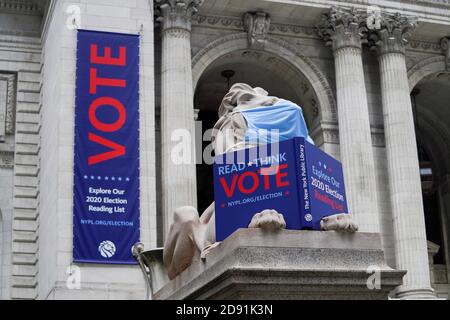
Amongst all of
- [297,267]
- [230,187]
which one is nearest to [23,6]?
[230,187]

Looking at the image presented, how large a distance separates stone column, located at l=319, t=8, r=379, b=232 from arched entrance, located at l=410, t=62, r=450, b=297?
5.54m

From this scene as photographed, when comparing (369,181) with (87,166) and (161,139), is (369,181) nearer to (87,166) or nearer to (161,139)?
(161,139)

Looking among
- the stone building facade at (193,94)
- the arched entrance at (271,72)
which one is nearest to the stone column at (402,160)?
the stone building facade at (193,94)

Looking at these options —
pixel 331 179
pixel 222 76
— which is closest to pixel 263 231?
pixel 331 179

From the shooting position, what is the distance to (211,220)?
771 centimetres

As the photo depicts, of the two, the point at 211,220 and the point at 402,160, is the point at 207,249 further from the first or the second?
the point at 402,160

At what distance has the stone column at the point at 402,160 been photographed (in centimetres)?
2603

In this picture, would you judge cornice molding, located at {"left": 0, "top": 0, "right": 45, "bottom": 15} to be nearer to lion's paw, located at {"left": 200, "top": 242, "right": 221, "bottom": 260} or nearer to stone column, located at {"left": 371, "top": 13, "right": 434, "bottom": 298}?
stone column, located at {"left": 371, "top": 13, "right": 434, "bottom": 298}

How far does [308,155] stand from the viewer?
710 centimetres

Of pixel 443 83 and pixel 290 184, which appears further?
pixel 443 83

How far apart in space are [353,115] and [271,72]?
4.24 metres

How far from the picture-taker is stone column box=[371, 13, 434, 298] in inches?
1025

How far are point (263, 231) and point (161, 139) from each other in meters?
18.9

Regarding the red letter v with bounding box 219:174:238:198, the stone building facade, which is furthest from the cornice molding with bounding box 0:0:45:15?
the red letter v with bounding box 219:174:238:198
